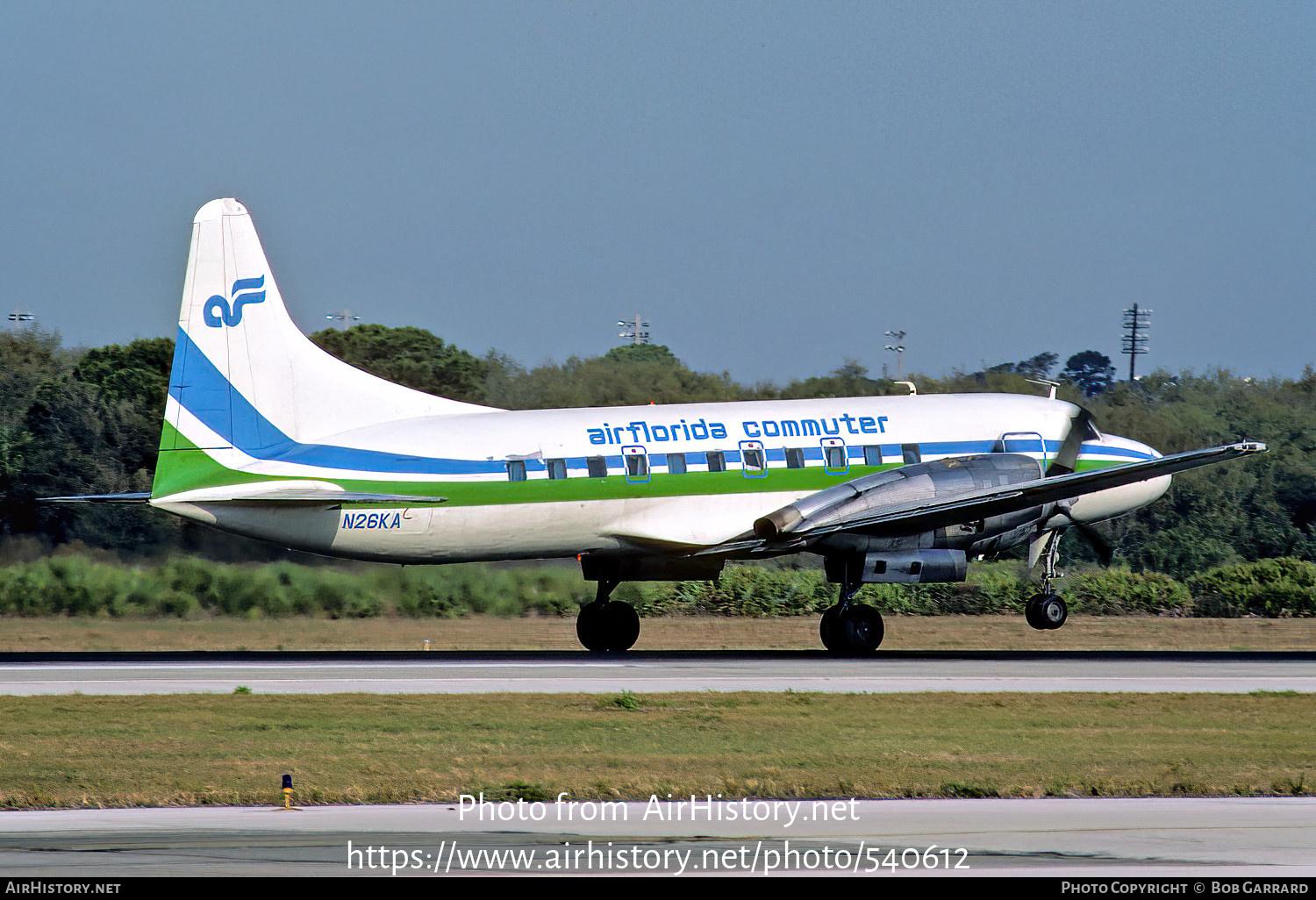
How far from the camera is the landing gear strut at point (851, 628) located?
29.7 m

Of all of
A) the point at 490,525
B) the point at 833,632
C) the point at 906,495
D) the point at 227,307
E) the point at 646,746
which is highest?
the point at 227,307

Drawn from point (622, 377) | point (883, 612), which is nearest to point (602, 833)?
point (883, 612)

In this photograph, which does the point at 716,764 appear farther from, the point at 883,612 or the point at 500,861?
the point at 883,612

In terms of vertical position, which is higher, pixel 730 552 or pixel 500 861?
pixel 730 552

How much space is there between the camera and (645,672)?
26.2 metres

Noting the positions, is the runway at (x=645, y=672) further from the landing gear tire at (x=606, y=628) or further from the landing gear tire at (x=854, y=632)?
the landing gear tire at (x=606, y=628)

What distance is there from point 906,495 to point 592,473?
5.94 meters

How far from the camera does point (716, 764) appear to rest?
1703cm

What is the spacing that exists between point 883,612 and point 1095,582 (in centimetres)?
631

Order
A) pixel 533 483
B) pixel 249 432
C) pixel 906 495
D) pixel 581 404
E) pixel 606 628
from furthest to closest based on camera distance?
pixel 581 404, pixel 606 628, pixel 906 495, pixel 533 483, pixel 249 432

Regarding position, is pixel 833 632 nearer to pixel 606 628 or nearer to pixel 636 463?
pixel 606 628

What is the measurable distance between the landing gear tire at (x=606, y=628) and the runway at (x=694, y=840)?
57.3 feet

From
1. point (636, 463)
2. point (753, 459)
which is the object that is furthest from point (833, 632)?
point (636, 463)

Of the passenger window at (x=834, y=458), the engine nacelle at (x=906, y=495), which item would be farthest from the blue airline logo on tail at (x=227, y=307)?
the passenger window at (x=834, y=458)
